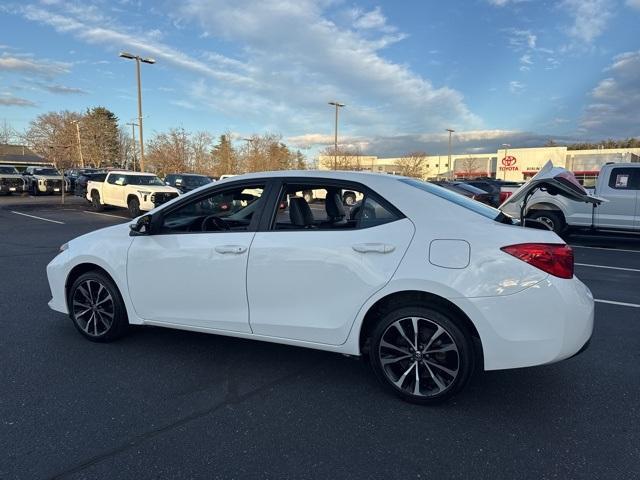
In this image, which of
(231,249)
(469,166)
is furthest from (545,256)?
(469,166)

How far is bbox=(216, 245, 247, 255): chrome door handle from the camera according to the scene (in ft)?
11.8

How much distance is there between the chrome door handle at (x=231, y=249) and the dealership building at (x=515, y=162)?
1794 inches

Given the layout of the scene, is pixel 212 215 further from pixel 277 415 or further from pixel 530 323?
pixel 530 323

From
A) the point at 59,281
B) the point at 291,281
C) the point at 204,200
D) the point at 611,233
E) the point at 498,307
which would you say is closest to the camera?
the point at 498,307

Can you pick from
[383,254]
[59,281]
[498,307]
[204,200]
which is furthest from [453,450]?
[59,281]

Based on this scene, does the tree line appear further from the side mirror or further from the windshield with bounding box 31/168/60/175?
the side mirror

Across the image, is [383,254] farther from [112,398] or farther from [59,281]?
[59,281]

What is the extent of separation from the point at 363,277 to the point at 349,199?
84cm

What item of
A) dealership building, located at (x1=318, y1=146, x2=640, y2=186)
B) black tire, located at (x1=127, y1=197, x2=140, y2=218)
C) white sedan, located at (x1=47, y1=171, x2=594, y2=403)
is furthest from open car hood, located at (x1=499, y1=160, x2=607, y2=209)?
dealership building, located at (x1=318, y1=146, x2=640, y2=186)

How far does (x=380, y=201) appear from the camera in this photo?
339 centimetres

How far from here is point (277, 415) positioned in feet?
10.2

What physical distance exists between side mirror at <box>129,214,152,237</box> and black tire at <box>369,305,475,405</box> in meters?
2.15

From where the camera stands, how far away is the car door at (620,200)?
35.8ft

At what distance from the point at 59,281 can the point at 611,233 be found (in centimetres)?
1211
